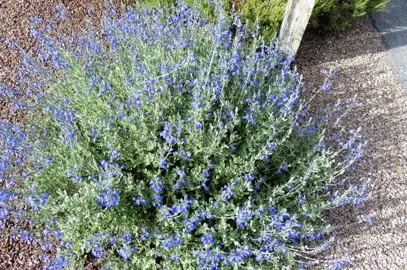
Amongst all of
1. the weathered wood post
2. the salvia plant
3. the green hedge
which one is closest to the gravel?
the green hedge

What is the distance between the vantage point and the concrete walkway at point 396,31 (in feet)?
15.3

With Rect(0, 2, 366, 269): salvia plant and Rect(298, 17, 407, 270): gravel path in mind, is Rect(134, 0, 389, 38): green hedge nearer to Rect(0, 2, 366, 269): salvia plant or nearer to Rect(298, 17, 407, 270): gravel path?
Rect(298, 17, 407, 270): gravel path

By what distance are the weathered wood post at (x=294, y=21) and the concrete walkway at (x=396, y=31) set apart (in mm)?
1531

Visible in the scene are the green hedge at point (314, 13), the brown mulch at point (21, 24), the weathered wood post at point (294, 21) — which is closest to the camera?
the weathered wood post at point (294, 21)

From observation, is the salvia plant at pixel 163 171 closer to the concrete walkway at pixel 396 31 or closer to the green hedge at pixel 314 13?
the green hedge at pixel 314 13

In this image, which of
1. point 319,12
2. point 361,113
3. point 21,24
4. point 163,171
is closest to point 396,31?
point 319,12

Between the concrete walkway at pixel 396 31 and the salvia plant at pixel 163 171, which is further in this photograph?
the concrete walkway at pixel 396 31

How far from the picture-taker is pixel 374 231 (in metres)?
3.28

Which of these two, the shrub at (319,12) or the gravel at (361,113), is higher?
the shrub at (319,12)

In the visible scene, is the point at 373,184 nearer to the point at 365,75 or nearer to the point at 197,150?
the point at 365,75

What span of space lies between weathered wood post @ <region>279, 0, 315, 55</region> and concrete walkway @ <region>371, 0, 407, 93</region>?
153 centimetres

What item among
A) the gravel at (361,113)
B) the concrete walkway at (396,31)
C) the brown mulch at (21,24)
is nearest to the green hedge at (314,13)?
the gravel at (361,113)

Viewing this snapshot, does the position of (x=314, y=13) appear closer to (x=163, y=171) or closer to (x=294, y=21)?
(x=294, y=21)

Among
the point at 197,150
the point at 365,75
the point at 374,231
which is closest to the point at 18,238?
the point at 197,150
